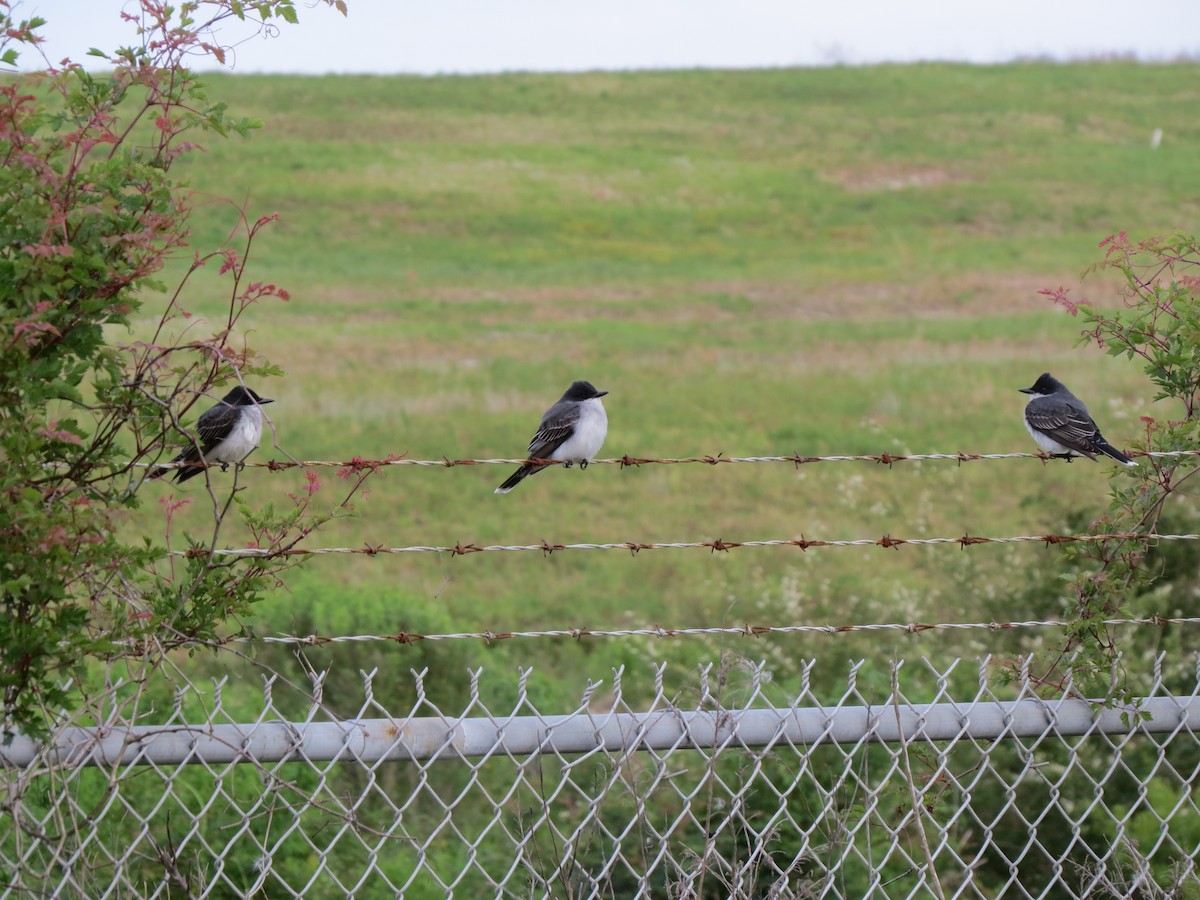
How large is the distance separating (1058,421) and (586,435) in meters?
2.25

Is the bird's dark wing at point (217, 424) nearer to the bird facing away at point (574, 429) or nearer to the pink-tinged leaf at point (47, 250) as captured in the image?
the bird facing away at point (574, 429)

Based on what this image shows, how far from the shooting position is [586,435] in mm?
6328

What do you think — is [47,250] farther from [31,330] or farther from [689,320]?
[689,320]

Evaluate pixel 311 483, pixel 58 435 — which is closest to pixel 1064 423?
pixel 311 483

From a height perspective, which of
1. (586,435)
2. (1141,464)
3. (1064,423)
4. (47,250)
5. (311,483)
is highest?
(47,250)

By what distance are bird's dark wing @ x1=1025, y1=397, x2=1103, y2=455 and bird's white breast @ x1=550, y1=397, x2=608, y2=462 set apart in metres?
2.00

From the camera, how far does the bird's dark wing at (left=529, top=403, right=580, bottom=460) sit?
251 inches

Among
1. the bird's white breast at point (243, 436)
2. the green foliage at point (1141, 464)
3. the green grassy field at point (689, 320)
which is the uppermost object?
the green foliage at point (1141, 464)

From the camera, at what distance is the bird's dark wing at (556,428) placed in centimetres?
638

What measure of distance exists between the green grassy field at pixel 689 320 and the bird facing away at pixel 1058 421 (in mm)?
2317

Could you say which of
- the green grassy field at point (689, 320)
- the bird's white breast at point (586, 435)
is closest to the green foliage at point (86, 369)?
the green grassy field at point (689, 320)

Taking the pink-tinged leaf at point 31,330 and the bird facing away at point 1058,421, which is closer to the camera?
the pink-tinged leaf at point 31,330

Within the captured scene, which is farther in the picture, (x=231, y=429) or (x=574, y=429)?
(x=574, y=429)

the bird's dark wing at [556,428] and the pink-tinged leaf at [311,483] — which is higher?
the pink-tinged leaf at [311,483]
